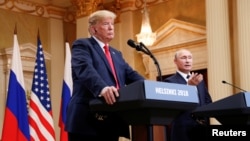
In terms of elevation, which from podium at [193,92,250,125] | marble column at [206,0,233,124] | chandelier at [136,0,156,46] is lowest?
podium at [193,92,250,125]

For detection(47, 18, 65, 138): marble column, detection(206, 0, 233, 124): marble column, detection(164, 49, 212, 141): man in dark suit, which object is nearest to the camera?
detection(164, 49, 212, 141): man in dark suit

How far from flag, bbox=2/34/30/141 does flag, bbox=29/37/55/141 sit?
11 cm

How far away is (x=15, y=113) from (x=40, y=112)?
1.30 ft

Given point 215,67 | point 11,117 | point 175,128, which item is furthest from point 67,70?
point 175,128

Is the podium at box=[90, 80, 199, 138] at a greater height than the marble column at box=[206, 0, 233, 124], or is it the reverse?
the marble column at box=[206, 0, 233, 124]

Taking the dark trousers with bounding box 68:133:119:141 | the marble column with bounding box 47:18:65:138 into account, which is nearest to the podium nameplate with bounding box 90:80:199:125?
the dark trousers with bounding box 68:133:119:141

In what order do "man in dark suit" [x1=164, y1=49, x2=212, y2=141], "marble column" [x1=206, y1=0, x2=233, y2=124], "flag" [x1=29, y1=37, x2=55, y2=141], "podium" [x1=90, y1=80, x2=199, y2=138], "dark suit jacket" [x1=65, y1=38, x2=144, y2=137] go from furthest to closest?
1. "marble column" [x1=206, y1=0, x2=233, y2=124]
2. "flag" [x1=29, y1=37, x2=55, y2=141]
3. "man in dark suit" [x1=164, y1=49, x2=212, y2=141]
4. "dark suit jacket" [x1=65, y1=38, x2=144, y2=137]
5. "podium" [x1=90, y1=80, x2=199, y2=138]

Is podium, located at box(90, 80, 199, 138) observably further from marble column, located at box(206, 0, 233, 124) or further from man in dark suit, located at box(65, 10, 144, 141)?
marble column, located at box(206, 0, 233, 124)

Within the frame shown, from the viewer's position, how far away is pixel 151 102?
7.98ft

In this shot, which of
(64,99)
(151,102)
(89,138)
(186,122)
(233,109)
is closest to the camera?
(151,102)

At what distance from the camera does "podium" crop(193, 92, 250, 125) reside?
10.8 feet

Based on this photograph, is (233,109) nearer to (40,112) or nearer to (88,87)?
(88,87)

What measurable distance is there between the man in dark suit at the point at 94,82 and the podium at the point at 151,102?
0.17m

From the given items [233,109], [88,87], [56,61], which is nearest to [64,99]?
[56,61]
